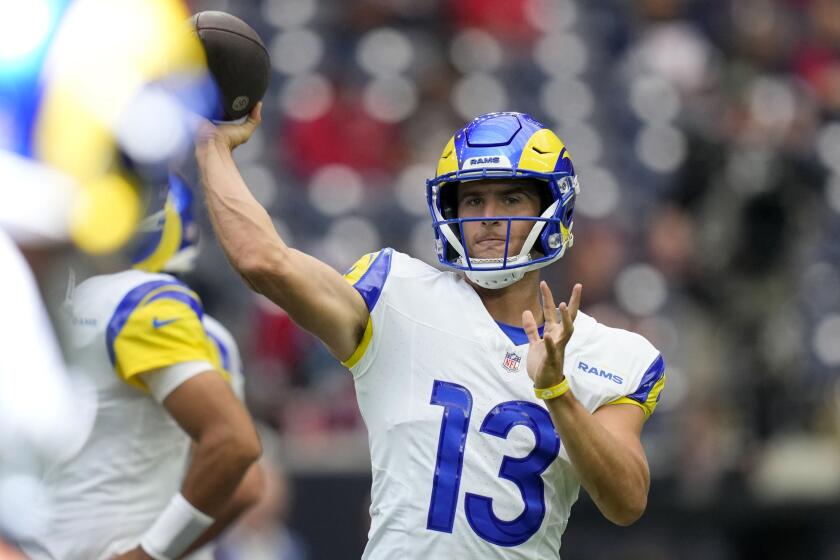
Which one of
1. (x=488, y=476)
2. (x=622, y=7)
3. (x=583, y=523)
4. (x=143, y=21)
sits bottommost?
(x=583, y=523)

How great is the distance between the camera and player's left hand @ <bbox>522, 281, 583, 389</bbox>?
144 inches

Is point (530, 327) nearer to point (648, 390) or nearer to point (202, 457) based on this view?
point (648, 390)

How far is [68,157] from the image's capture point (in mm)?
2346

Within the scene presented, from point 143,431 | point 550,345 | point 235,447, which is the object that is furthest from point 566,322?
point 143,431

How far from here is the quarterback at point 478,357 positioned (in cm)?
375

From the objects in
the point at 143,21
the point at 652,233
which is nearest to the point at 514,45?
the point at 652,233

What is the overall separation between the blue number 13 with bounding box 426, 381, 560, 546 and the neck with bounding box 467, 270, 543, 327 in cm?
29

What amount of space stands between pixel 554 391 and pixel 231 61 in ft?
4.01

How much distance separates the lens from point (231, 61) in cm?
389

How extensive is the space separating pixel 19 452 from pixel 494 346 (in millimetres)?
2097

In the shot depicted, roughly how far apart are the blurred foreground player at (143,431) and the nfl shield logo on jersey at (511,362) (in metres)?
0.85

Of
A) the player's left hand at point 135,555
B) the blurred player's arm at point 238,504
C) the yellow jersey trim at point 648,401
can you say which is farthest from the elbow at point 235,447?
the yellow jersey trim at point 648,401

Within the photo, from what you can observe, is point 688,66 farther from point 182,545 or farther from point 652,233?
point 182,545

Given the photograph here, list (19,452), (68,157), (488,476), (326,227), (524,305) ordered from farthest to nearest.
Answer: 1. (326,227)
2. (524,305)
3. (488,476)
4. (68,157)
5. (19,452)
